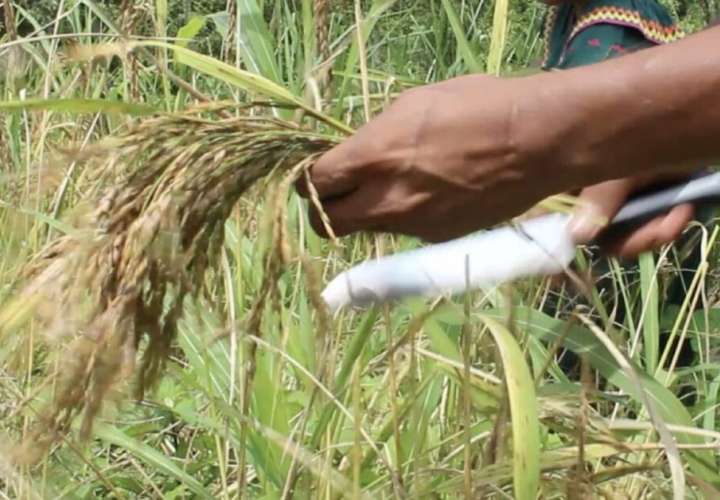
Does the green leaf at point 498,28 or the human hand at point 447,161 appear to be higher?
the human hand at point 447,161

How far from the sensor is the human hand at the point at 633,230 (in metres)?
1.10

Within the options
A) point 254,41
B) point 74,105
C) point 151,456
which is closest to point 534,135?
point 74,105

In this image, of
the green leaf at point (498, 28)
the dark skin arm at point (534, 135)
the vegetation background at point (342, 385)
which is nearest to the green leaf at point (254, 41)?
the vegetation background at point (342, 385)

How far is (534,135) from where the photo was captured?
3.03 feet

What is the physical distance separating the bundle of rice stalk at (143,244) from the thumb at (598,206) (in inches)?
8.1

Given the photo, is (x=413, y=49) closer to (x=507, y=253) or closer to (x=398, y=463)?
(x=398, y=463)

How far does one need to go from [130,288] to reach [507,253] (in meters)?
0.29

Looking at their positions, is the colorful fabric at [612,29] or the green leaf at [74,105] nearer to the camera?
the green leaf at [74,105]

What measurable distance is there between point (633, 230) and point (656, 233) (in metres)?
0.02

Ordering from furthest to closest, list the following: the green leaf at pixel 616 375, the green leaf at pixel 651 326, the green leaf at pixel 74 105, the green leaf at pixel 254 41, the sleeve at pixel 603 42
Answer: the sleeve at pixel 603 42 < the green leaf at pixel 254 41 < the green leaf at pixel 651 326 < the green leaf at pixel 616 375 < the green leaf at pixel 74 105

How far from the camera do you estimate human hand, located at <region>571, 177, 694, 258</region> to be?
1.10m

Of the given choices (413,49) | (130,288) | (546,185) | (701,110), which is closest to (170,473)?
(130,288)

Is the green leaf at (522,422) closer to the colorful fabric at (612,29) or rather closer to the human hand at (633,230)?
the human hand at (633,230)

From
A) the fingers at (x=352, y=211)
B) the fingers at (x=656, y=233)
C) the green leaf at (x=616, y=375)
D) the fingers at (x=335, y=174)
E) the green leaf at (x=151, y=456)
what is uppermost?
the fingers at (x=335, y=174)
